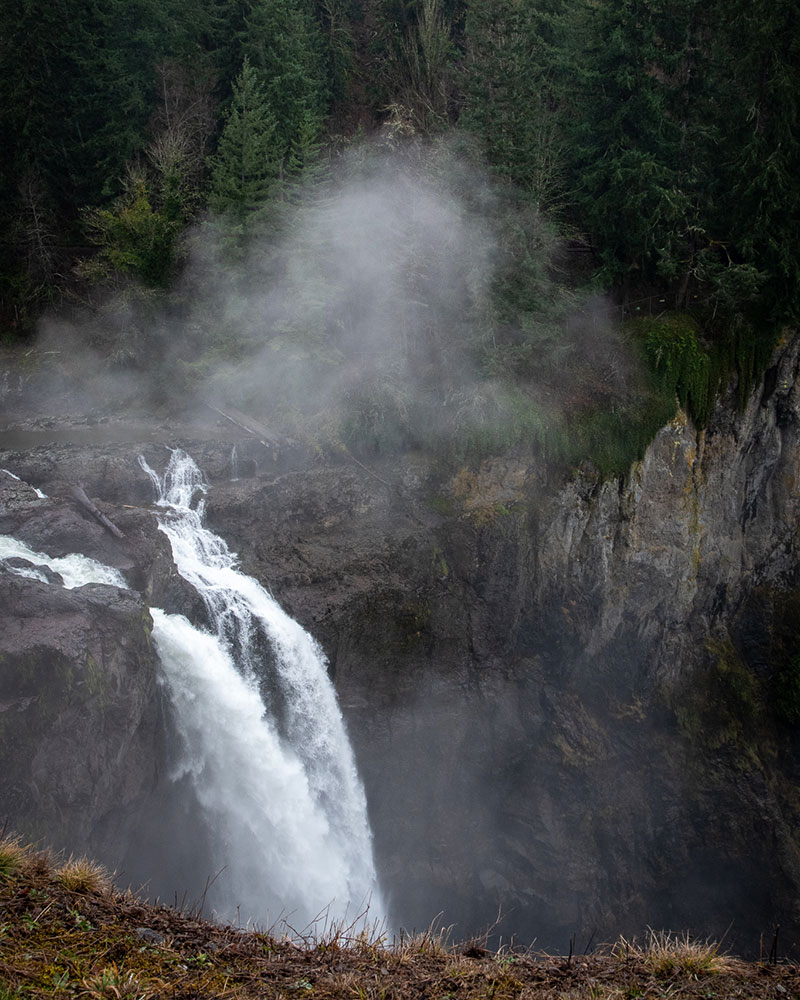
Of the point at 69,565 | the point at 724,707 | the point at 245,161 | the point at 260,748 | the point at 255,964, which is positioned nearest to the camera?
the point at 255,964

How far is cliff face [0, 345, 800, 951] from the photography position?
15188 millimetres

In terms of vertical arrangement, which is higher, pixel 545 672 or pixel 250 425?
pixel 250 425

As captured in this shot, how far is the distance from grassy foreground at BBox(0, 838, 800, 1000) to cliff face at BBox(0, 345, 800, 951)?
9.39 meters

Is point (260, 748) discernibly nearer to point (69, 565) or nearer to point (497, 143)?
point (69, 565)

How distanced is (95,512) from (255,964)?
9312 mm

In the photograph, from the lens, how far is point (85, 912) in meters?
4.87

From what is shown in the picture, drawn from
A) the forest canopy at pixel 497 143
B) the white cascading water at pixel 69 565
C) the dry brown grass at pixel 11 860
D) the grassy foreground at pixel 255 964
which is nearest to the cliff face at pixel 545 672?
the white cascading water at pixel 69 565

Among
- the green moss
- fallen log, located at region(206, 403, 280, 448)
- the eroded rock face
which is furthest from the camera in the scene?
fallen log, located at region(206, 403, 280, 448)

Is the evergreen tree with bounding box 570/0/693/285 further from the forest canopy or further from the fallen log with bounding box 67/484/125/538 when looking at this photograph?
the fallen log with bounding box 67/484/125/538

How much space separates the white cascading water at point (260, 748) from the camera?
1184 cm

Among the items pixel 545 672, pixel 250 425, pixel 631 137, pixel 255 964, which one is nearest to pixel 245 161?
pixel 250 425

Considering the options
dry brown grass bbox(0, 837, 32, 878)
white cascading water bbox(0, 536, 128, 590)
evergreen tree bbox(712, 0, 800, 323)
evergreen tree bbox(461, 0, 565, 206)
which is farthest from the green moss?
dry brown grass bbox(0, 837, 32, 878)

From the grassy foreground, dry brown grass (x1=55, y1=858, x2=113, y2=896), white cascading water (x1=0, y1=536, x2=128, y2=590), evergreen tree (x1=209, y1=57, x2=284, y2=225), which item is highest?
evergreen tree (x1=209, y1=57, x2=284, y2=225)

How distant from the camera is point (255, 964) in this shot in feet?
15.2
